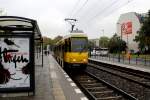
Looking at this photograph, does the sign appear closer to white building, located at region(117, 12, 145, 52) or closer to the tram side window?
white building, located at region(117, 12, 145, 52)

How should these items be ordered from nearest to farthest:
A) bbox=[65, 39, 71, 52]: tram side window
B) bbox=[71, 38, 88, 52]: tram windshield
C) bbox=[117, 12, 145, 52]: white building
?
bbox=[71, 38, 88, 52]: tram windshield < bbox=[65, 39, 71, 52]: tram side window < bbox=[117, 12, 145, 52]: white building

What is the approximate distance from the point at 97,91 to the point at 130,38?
106752 millimetres

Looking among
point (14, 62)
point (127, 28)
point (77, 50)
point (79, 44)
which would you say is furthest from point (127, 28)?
point (14, 62)

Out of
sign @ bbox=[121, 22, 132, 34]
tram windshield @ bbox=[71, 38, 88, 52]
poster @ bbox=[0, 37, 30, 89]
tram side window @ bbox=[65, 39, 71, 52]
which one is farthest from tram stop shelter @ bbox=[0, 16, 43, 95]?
sign @ bbox=[121, 22, 132, 34]

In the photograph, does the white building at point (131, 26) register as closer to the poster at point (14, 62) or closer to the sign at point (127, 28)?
the sign at point (127, 28)

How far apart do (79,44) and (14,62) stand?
1665 centimetres

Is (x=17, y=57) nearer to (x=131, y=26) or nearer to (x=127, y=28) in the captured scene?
(x=131, y=26)

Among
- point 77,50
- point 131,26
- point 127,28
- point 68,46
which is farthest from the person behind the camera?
point 127,28

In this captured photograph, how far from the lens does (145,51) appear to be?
300 ft

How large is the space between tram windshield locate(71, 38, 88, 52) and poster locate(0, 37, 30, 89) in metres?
16.2

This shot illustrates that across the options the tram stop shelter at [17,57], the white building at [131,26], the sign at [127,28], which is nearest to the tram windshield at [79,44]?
the tram stop shelter at [17,57]

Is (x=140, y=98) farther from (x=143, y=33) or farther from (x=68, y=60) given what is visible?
(x=143, y=33)

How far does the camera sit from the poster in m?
12.1

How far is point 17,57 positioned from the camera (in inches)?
480
